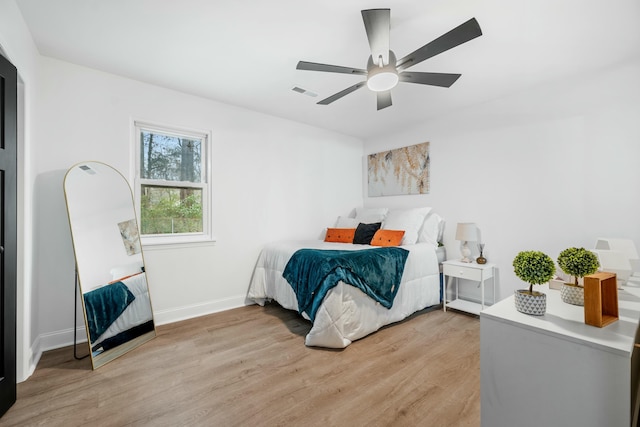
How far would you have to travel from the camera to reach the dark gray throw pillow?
365cm

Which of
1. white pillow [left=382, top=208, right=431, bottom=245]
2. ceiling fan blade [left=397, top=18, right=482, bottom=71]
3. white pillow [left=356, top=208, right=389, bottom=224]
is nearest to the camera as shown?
ceiling fan blade [left=397, top=18, right=482, bottom=71]

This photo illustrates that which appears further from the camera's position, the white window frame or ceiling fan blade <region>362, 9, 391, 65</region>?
the white window frame

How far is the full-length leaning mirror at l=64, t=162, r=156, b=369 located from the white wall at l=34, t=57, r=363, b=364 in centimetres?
22

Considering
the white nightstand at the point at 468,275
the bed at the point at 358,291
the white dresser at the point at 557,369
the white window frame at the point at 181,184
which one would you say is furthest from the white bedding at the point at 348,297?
the white dresser at the point at 557,369

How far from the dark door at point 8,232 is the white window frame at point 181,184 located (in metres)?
1.13

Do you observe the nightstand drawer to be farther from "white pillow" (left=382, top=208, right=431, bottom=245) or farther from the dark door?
the dark door

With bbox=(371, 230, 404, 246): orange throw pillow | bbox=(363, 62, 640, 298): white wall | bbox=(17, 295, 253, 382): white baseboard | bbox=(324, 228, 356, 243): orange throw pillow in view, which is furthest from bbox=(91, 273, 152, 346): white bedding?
bbox=(363, 62, 640, 298): white wall

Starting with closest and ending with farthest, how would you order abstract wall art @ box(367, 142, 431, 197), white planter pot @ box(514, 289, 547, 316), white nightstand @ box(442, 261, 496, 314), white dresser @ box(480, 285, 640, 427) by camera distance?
white dresser @ box(480, 285, 640, 427), white planter pot @ box(514, 289, 547, 316), white nightstand @ box(442, 261, 496, 314), abstract wall art @ box(367, 142, 431, 197)

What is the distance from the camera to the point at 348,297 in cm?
240

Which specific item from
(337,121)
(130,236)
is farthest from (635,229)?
(130,236)

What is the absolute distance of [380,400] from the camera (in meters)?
1.70

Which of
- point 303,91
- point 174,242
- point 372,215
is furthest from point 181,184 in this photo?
point 372,215

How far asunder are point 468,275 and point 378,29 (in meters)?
2.56

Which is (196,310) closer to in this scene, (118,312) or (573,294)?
(118,312)
